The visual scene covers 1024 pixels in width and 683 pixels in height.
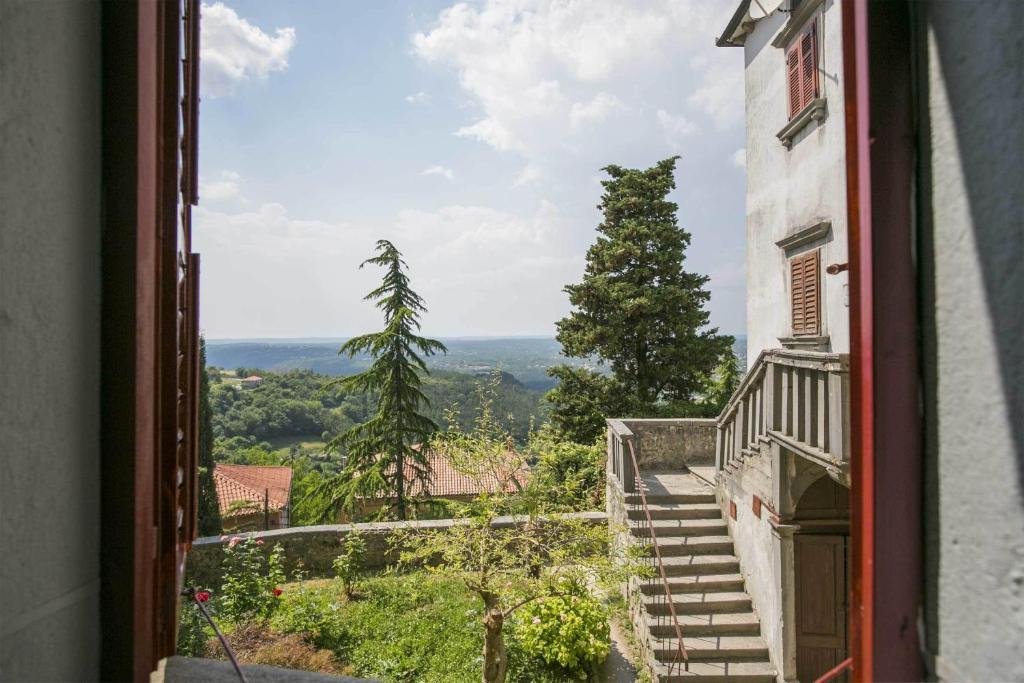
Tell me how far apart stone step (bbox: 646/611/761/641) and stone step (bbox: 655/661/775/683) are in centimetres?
39

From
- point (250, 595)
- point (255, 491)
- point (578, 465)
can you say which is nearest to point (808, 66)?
point (578, 465)

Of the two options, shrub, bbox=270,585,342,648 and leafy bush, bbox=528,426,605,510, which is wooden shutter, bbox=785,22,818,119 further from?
shrub, bbox=270,585,342,648

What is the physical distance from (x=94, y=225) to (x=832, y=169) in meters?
7.13

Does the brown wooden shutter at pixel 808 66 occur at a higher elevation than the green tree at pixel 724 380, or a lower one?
higher

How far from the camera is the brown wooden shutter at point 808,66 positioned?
21.5 feet

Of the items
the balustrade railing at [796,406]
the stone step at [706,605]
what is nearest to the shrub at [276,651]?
the stone step at [706,605]

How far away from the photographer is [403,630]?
7941 mm

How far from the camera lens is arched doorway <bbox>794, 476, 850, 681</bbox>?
6.11 m

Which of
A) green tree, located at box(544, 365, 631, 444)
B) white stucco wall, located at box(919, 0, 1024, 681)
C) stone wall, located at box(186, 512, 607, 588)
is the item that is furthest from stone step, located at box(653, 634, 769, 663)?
green tree, located at box(544, 365, 631, 444)

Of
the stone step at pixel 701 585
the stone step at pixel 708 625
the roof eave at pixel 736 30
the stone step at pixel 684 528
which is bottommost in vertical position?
the stone step at pixel 708 625

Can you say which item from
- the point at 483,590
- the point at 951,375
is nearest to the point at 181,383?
the point at 951,375

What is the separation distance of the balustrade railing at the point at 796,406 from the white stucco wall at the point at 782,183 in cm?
84

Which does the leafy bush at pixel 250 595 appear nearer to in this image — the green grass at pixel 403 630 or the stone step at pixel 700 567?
the green grass at pixel 403 630

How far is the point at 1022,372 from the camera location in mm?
939
